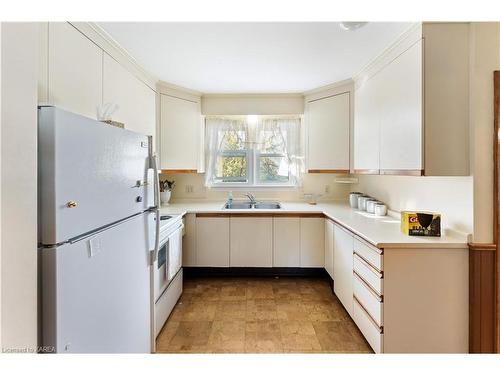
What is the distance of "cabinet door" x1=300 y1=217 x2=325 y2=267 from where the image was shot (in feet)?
10.2

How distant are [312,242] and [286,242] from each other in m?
0.31

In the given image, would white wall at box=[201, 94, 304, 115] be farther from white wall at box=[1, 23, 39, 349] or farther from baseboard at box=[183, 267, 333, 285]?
white wall at box=[1, 23, 39, 349]

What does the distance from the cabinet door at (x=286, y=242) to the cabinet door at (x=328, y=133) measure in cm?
79

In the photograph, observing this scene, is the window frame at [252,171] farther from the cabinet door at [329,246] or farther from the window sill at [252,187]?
the cabinet door at [329,246]

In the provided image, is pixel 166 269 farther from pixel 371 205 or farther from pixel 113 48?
pixel 371 205

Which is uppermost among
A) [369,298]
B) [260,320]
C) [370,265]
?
[370,265]

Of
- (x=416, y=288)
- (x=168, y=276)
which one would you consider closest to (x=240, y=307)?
(x=168, y=276)

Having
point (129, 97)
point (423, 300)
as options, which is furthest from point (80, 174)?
point (423, 300)

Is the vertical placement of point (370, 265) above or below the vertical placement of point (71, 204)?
below

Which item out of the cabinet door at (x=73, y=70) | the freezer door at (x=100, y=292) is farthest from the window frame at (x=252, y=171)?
the freezer door at (x=100, y=292)

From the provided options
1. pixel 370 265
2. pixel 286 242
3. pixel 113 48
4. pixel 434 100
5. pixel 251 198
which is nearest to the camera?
pixel 434 100

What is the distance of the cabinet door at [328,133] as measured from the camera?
10.1 ft

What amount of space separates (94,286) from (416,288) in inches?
71.8

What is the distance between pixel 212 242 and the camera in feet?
10.3
